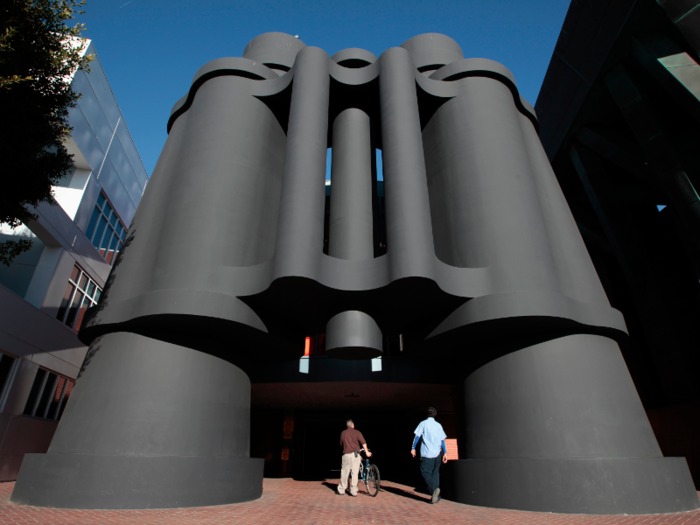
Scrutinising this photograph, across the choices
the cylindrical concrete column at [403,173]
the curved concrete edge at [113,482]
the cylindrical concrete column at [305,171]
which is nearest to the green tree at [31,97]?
the curved concrete edge at [113,482]

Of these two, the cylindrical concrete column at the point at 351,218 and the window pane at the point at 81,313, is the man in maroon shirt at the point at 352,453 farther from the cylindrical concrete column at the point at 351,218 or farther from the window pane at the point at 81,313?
the window pane at the point at 81,313

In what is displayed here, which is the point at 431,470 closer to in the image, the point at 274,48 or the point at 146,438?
the point at 146,438

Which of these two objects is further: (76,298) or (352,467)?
(76,298)

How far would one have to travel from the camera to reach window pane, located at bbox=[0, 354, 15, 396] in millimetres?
13328

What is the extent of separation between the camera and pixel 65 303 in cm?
1727

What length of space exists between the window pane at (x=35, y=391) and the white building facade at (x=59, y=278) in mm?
35

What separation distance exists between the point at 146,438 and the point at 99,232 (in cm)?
1571

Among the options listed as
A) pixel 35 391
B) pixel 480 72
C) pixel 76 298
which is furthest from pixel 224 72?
pixel 35 391

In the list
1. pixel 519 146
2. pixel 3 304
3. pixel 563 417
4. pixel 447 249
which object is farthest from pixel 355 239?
pixel 3 304

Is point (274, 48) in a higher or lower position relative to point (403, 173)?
higher

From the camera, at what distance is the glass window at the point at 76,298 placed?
56.6ft

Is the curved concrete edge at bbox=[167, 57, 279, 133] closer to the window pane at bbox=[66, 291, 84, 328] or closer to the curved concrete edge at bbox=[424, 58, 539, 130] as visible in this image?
the curved concrete edge at bbox=[424, 58, 539, 130]

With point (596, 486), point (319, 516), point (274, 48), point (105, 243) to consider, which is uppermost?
point (274, 48)

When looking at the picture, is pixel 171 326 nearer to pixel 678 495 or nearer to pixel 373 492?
pixel 373 492
